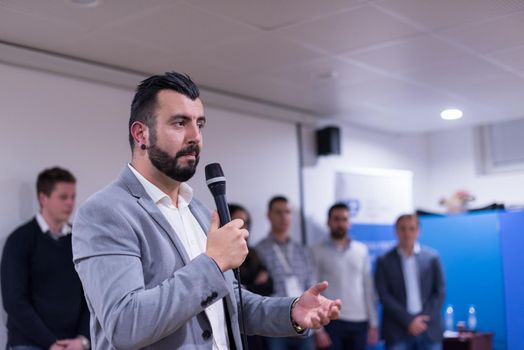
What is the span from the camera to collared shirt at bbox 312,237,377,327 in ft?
20.4

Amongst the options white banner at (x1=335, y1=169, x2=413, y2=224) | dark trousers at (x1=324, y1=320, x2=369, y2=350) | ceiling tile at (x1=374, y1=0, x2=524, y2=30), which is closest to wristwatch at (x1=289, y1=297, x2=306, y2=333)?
ceiling tile at (x1=374, y1=0, x2=524, y2=30)

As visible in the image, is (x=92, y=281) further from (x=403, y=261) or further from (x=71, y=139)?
(x=403, y=261)

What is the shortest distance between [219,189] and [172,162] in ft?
0.60

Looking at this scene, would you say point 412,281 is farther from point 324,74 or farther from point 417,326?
point 324,74

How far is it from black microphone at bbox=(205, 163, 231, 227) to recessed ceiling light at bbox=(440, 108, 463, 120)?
546 centimetres

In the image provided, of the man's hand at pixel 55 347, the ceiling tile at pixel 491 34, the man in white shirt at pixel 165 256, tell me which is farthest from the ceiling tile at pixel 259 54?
the man in white shirt at pixel 165 256

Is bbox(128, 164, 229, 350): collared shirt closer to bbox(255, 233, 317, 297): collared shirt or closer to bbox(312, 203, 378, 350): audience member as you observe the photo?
bbox(255, 233, 317, 297): collared shirt

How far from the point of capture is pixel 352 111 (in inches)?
276

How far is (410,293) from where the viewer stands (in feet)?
19.7

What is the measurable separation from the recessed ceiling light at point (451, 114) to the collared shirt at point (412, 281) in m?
1.71

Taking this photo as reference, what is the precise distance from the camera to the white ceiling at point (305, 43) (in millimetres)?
3973

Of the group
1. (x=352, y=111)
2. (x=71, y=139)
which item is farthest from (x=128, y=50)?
(x=352, y=111)

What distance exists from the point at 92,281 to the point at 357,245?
5021 millimetres

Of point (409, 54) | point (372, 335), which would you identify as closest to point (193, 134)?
point (409, 54)
